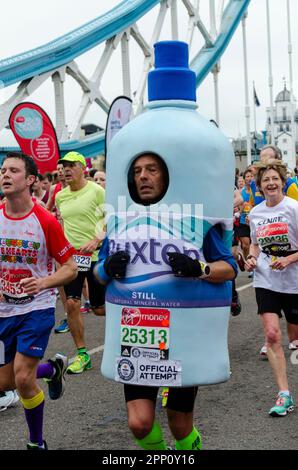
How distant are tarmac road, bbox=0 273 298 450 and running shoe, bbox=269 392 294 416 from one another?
49mm

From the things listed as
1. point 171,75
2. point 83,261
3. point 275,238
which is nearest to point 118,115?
point 83,261

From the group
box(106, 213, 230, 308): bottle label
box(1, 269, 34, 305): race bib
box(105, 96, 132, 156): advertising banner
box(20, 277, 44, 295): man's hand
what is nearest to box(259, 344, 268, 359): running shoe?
box(105, 96, 132, 156): advertising banner

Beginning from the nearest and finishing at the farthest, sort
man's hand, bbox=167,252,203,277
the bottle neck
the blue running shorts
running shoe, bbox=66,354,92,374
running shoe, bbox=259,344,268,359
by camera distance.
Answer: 1. man's hand, bbox=167,252,203,277
2. the bottle neck
3. the blue running shorts
4. running shoe, bbox=66,354,92,374
5. running shoe, bbox=259,344,268,359

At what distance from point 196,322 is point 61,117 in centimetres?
2393

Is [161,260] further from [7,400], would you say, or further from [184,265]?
[7,400]

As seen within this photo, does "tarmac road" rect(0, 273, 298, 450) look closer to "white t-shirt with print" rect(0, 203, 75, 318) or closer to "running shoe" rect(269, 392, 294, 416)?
"running shoe" rect(269, 392, 294, 416)

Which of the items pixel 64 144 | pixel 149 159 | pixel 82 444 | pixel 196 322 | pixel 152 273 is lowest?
pixel 82 444

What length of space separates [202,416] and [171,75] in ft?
8.26

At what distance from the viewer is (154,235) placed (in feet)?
10.8

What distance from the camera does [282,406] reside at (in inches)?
201

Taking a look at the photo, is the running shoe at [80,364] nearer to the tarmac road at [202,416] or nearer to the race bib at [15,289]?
the tarmac road at [202,416]

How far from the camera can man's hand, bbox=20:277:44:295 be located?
13.5 feet
